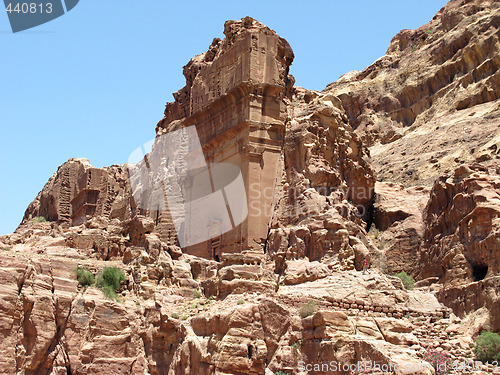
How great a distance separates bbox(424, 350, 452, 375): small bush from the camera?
17656mm

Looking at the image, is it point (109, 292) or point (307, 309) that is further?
point (109, 292)

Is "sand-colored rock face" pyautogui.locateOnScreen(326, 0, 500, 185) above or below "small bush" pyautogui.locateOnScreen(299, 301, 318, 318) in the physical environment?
above

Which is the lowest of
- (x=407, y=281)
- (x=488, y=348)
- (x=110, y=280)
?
(x=488, y=348)

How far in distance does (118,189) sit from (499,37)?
29096 mm

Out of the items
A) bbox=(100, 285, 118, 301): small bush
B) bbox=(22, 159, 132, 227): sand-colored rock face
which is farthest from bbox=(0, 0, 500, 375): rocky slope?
bbox=(22, 159, 132, 227): sand-colored rock face

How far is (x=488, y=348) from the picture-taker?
60.3 feet

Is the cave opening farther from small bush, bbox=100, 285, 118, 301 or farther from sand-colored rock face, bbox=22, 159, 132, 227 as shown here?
sand-colored rock face, bbox=22, 159, 132, 227

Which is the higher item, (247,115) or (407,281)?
(247,115)

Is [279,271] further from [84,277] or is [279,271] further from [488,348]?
[488,348]

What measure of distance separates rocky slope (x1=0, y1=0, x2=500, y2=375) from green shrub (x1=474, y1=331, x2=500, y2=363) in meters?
0.27

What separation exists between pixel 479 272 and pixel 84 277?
1182 cm

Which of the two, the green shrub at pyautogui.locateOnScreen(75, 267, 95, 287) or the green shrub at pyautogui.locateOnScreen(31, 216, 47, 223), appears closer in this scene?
the green shrub at pyautogui.locateOnScreen(75, 267, 95, 287)

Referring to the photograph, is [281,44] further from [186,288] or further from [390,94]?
[390,94]

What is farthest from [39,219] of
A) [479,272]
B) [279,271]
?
[479,272]
